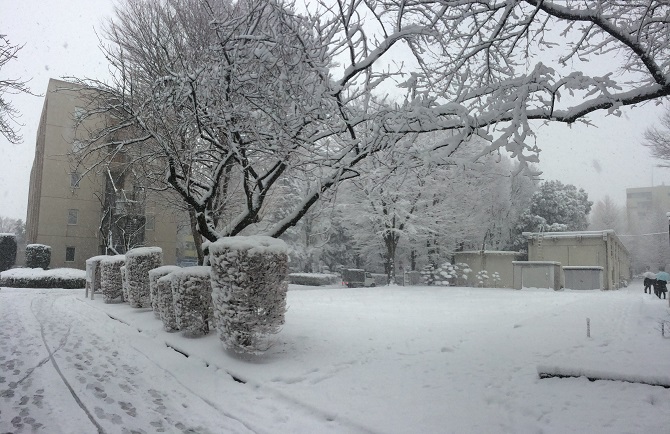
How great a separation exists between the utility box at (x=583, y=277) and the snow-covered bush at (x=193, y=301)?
26.3m

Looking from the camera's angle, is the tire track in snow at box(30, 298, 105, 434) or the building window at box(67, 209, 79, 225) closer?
the tire track in snow at box(30, 298, 105, 434)

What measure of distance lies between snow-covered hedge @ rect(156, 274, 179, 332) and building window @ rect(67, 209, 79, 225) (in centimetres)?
2901

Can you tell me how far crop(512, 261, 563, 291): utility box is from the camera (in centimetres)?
2727

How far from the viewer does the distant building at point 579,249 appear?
29391 millimetres

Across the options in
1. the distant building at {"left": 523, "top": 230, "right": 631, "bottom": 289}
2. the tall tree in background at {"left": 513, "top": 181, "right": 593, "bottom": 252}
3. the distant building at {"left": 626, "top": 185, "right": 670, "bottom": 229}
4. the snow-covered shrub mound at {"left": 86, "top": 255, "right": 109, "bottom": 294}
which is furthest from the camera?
the distant building at {"left": 626, "top": 185, "right": 670, "bottom": 229}

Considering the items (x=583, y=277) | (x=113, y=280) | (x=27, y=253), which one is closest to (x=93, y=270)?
(x=113, y=280)

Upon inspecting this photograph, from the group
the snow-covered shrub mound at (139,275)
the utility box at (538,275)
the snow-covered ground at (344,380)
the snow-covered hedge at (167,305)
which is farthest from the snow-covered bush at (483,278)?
the snow-covered hedge at (167,305)

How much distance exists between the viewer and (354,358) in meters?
7.20

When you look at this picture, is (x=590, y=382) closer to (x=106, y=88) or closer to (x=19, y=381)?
(x=19, y=381)

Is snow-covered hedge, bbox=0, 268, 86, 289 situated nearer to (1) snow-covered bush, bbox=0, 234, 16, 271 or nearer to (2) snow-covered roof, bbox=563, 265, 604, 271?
(1) snow-covered bush, bbox=0, 234, 16, 271

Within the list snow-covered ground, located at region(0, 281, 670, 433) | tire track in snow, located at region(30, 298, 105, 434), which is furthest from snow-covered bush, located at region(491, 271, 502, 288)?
tire track in snow, located at region(30, 298, 105, 434)

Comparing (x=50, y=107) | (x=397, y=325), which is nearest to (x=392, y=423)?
(x=397, y=325)

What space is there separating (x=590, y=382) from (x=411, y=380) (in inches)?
83.2

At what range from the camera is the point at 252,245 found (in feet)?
22.8
